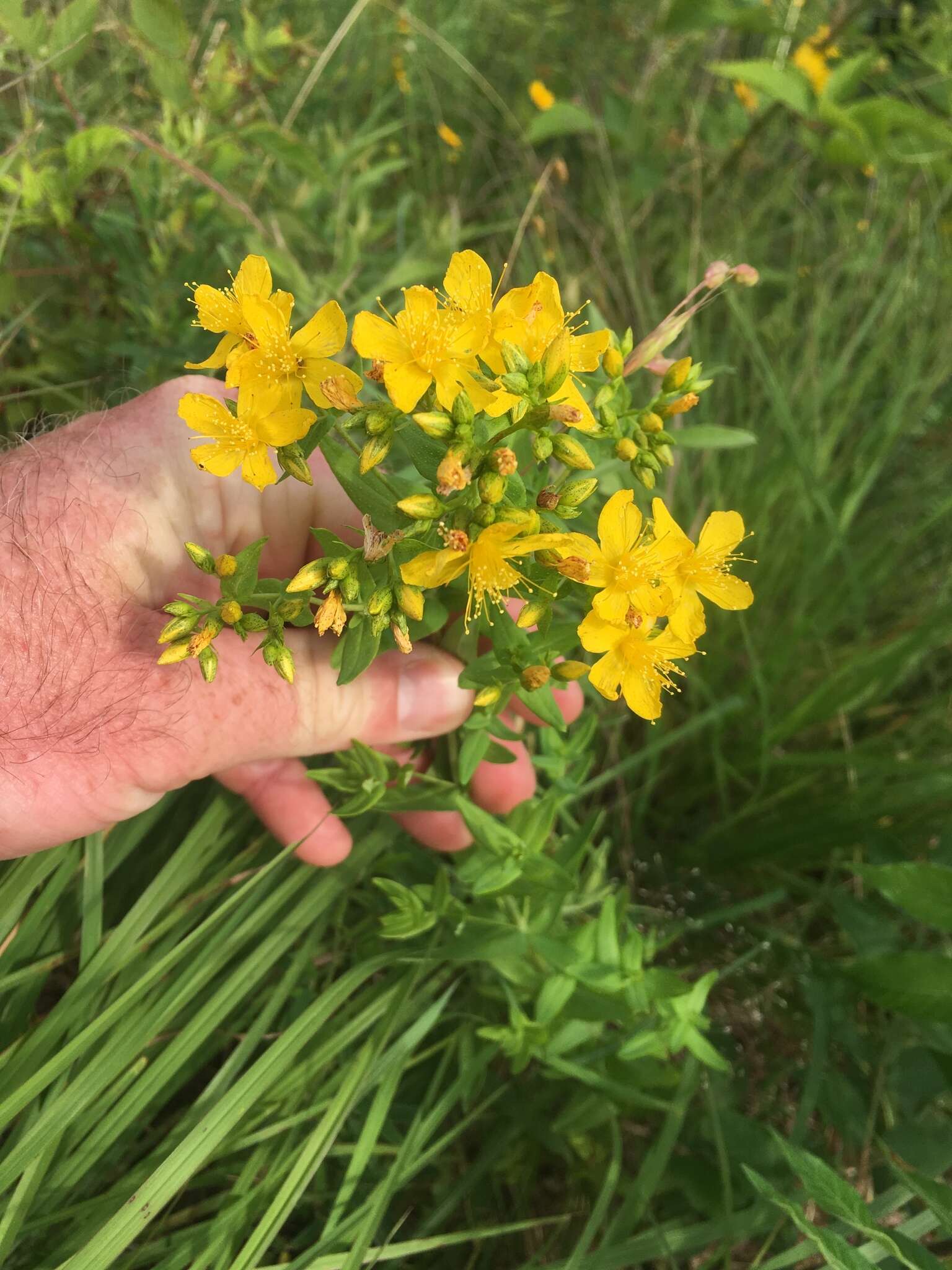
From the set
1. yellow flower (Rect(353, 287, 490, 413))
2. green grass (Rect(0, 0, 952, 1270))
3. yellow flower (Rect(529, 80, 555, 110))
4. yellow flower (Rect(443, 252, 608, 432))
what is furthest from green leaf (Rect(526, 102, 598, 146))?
yellow flower (Rect(353, 287, 490, 413))

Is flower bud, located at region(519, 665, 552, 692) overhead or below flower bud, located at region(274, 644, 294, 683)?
below

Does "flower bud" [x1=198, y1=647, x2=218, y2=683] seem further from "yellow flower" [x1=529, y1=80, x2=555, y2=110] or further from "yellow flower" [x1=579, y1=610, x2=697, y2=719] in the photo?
"yellow flower" [x1=529, y1=80, x2=555, y2=110]

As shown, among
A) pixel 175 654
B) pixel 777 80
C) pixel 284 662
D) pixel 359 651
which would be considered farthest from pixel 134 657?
pixel 777 80

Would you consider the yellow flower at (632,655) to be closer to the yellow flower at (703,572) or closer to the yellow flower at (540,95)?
the yellow flower at (703,572)

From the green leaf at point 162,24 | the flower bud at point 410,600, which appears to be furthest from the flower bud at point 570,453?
the green leaf at point 162,24

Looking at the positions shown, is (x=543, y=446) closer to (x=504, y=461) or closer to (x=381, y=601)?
(x=504, y=461)

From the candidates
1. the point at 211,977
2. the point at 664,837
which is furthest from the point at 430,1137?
the point at 664,837

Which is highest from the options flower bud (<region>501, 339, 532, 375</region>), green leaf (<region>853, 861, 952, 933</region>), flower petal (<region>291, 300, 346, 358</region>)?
flower petal (<region>291, 300, 346, 358</region>)
